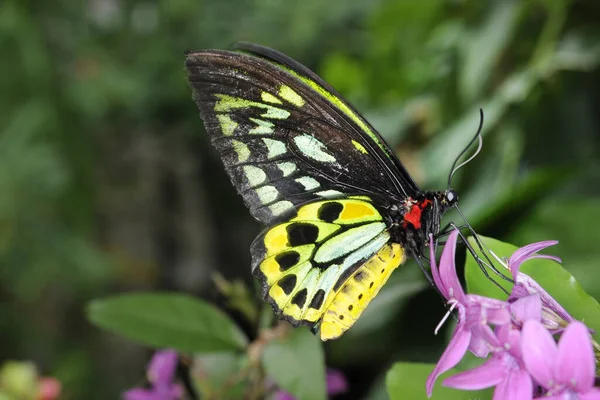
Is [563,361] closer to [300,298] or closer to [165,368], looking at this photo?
[300,298]

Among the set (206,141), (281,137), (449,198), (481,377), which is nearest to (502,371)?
(481,377)

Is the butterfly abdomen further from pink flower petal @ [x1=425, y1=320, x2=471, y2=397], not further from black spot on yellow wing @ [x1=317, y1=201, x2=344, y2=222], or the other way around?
pink flower petal @ [x1=425, y1=320, x2=471, y2=397]

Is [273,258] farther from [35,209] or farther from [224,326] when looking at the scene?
[35,209]

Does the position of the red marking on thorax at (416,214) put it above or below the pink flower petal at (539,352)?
above

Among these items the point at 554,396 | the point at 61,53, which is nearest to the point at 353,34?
the point at 61,53

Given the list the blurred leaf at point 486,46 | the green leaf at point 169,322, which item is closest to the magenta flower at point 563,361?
the green leaf at point 169,322

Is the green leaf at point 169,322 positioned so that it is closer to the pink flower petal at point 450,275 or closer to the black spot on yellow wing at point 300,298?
the black spot on yellow wing at point 300,298
